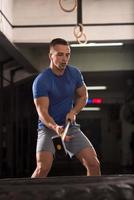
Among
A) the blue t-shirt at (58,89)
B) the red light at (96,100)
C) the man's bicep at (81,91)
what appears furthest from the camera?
the red light at (96,100)

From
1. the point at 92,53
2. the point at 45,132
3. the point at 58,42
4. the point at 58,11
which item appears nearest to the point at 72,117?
the point at 45,132

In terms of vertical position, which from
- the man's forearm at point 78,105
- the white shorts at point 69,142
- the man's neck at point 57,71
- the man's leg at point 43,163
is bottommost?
the man's leg at point 43,163

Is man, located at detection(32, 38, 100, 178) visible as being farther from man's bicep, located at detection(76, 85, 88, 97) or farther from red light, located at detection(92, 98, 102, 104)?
red light, located at detection(92, 98, 102, 104)

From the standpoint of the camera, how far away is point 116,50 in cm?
777

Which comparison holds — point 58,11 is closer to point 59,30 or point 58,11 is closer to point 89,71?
point 59,30

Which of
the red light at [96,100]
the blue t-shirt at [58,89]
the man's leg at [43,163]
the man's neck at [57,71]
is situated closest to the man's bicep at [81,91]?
the blue t-shirt at [58,89]

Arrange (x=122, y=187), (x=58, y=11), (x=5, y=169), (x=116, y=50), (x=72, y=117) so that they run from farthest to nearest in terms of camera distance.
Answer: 1. (x=116, y=50)
2. (x=5, y=169)
3. (x=58, y=11)
4. (x=72, y=117)
5. (x=122, y=187)

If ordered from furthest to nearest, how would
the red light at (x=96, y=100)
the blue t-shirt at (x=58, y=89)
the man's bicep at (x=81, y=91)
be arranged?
1. the red light at (x=96, y=100)
2. the man's bicep at (x=81, y=91)
3. the blue t-shirt at (x=58, y=89)

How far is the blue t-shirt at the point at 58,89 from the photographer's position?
2.38 m

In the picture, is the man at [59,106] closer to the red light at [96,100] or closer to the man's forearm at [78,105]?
the man's forearm at [78,105]

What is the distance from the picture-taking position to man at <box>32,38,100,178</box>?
2393 mm

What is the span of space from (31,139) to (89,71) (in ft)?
5.22

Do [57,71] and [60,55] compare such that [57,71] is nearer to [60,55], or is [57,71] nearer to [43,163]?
[60,55]

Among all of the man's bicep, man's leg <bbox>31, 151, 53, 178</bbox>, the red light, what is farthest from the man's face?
the red light
